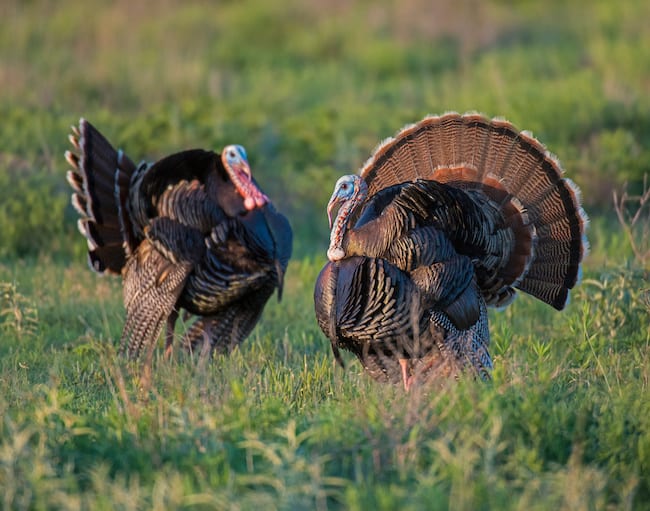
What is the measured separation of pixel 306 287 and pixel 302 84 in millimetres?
5675

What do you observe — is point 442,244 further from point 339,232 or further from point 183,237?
point 183,237

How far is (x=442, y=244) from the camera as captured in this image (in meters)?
5.05

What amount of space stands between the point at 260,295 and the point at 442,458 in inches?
104

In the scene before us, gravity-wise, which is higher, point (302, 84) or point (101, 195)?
point (302, 84)

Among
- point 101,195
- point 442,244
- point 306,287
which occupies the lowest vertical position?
point 306,287

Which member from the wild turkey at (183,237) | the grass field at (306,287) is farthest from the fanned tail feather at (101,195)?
the grass field at (306,287)

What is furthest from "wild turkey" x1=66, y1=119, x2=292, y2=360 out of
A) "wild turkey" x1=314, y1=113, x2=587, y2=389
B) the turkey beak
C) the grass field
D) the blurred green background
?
the blurred green background

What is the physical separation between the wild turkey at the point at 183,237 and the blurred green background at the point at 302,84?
1994mm

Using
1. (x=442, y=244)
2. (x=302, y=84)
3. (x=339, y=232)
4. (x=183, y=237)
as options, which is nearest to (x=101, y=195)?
(x=183, y=237)

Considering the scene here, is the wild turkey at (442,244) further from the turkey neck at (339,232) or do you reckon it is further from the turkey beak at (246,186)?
the turkey beak at (246,186)

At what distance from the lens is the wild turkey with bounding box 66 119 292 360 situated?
19.3 feet

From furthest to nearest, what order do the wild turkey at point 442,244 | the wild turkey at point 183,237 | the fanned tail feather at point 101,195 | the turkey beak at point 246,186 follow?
the fanned tail feather at point 101,195
the turkey beak at point 246,186
the wild turkey at point 183,237
the wild turkey at point 442,244

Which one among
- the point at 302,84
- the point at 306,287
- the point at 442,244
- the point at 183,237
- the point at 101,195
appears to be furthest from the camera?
the point at 302,84

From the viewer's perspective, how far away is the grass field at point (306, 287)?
11.8ft
